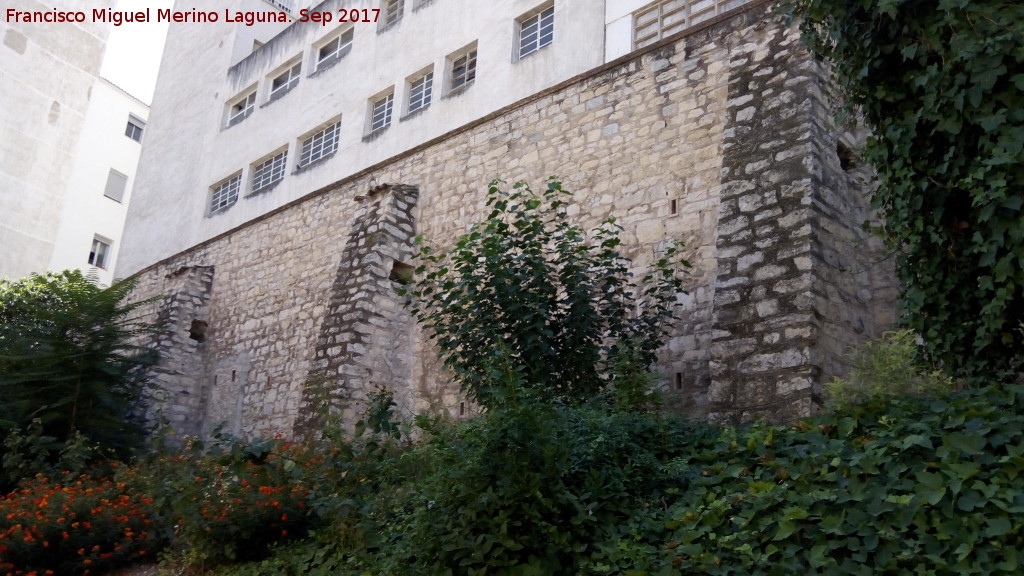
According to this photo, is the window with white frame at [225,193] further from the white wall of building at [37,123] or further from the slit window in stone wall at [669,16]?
the slit window in stone wall at [669,16]

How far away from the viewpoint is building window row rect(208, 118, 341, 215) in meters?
15.8

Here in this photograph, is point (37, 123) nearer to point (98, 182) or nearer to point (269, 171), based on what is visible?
point (98, 182)

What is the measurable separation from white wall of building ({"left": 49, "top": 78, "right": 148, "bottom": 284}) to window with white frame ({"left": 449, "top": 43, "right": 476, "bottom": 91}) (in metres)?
17.3

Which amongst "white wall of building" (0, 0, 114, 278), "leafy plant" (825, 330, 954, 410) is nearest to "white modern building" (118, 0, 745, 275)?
"white wall of building" (0, 0, 114, 278)

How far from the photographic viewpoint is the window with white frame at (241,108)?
18516 mm

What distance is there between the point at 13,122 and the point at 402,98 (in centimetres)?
1607

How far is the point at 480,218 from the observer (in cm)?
1170

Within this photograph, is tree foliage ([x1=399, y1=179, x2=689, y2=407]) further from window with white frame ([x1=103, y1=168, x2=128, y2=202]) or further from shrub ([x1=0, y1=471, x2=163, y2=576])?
window with white frame ([x1=103, y1=168, x2=128, y2=202])

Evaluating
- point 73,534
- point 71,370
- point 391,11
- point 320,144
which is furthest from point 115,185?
point 73,534

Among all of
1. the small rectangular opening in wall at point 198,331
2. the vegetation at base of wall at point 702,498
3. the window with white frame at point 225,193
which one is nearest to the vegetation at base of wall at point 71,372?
the small rectangular opening in wall at point 198,331

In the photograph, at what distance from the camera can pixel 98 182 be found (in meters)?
28.2

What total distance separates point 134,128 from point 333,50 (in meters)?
17.1

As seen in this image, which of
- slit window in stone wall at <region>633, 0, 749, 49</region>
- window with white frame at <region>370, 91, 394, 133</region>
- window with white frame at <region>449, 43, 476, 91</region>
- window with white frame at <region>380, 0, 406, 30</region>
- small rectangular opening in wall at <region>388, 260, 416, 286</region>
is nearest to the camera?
slit window in stone wall at <region>633, 0, 749, 49</region>

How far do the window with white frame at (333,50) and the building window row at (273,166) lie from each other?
1.56m
